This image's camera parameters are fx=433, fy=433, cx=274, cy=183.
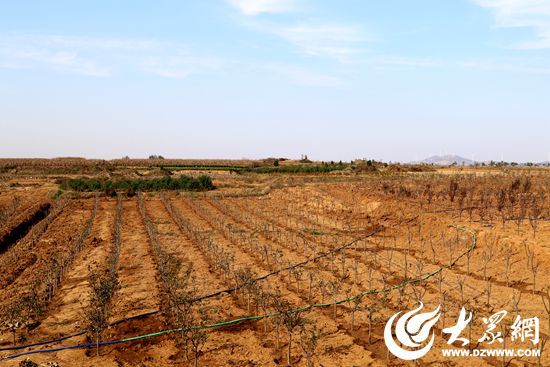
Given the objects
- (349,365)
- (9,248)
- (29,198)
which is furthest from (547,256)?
(29,198)

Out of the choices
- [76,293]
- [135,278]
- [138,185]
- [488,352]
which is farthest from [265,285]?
[138,185]

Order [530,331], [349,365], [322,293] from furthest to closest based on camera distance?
[322,293] < [530,331] < [349,365]

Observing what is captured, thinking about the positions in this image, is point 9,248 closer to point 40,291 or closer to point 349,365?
point 40,291

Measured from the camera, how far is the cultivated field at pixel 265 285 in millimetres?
6590

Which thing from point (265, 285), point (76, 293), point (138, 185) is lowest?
point (76, 293)

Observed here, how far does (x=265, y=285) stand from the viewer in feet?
31.4

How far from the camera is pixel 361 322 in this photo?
295 inches

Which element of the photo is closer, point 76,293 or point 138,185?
point 76,293

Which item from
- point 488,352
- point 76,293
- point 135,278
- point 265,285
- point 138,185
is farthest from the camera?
point 138,185

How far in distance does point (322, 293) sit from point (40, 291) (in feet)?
20.0

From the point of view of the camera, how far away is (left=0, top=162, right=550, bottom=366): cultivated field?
21.6 ft

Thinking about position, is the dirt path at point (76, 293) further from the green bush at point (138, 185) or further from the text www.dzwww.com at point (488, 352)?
the green bush at point (138, 185)

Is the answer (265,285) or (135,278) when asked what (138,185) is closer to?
(135,278)

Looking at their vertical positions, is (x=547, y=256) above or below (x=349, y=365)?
above
